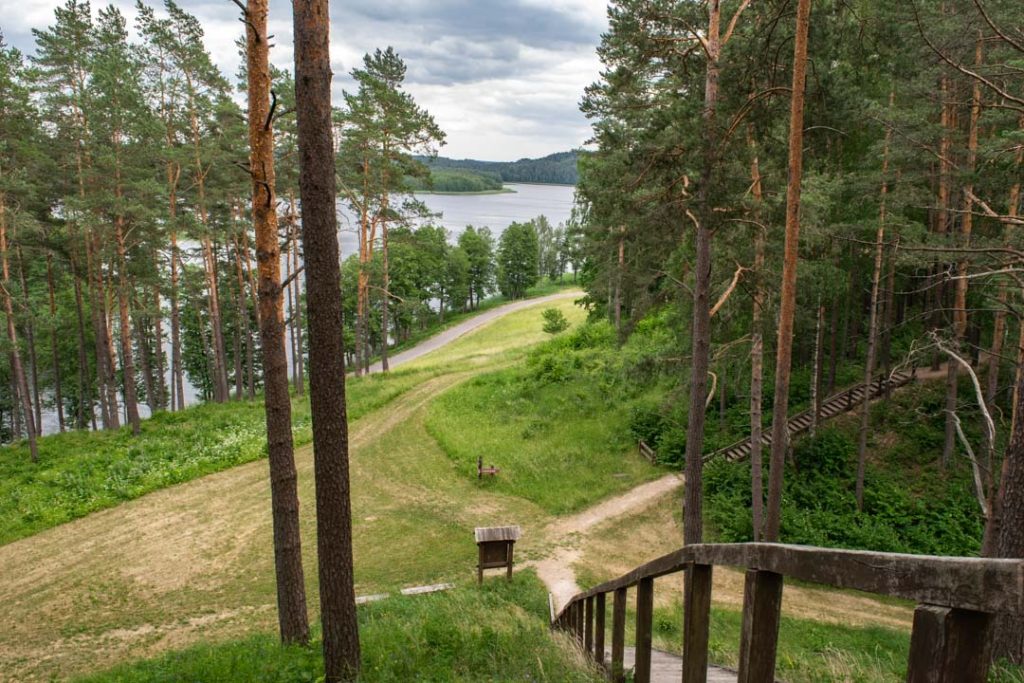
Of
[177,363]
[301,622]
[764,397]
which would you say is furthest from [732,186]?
[177,363]

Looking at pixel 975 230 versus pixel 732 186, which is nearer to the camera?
pixel 732 186

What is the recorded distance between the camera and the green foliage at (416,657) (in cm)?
467

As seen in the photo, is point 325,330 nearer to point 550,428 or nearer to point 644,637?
point 644,637

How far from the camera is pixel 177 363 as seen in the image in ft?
93.3

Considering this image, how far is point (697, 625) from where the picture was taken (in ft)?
7.18

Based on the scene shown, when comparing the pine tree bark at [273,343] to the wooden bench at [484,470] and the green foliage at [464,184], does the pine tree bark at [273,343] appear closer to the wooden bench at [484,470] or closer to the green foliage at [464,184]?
the wooden bench at [484,470]

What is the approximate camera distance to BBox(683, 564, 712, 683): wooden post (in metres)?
2.17

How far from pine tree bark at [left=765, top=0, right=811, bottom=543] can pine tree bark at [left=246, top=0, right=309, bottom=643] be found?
666 cm

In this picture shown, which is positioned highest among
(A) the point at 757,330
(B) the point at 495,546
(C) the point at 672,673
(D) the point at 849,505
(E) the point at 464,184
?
(E) the point at 464,184

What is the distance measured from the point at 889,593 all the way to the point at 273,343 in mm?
6597

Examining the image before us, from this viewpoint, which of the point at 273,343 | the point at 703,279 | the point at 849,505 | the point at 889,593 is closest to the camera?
the point at 889,593

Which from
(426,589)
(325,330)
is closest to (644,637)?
(325,330)

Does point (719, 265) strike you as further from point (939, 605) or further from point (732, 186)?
point (939, 605)

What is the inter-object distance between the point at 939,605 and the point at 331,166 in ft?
16.5
